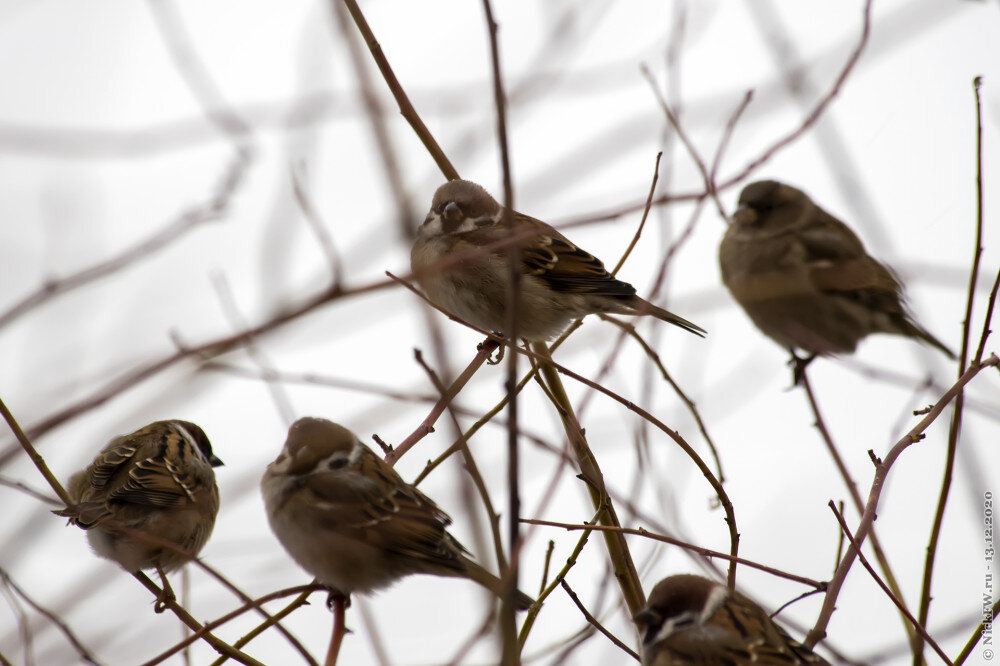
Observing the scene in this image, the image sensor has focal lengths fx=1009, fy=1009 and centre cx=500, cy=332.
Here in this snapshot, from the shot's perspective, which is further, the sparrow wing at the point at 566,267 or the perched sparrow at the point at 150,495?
the sparrow wing at the point at 566,267

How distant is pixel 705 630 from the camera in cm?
283

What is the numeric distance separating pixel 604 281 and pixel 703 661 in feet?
7.28

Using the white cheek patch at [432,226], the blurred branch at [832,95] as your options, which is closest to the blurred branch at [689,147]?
the blurred branch at [832,95]

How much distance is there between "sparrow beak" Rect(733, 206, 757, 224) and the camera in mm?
6245

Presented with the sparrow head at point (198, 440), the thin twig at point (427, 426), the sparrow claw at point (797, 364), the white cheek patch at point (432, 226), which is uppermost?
the white cheek patch at point (432, 226)

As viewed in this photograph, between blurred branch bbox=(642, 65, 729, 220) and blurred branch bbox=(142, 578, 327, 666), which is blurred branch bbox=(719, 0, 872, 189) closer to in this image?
blurred branch bbox=(642, 65, 729, 220)

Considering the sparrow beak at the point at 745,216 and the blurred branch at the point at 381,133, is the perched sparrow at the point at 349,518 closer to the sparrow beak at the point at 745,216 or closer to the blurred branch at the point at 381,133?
the blurred branch at the point at 381,133

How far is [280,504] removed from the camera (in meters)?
3.51

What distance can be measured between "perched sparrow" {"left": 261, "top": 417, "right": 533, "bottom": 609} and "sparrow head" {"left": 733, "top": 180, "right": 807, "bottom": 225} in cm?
350

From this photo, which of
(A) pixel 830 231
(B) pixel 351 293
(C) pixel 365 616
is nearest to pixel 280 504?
(C) pixel 365 616

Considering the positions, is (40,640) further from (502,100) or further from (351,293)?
(502,100)

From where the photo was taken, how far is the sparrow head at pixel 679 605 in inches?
111

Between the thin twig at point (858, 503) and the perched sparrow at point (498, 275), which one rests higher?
the perched sparrow at point (498, 275)

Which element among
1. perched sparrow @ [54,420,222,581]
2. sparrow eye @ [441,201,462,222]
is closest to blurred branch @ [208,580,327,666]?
perched sparrow @ [54,420,222,581]
